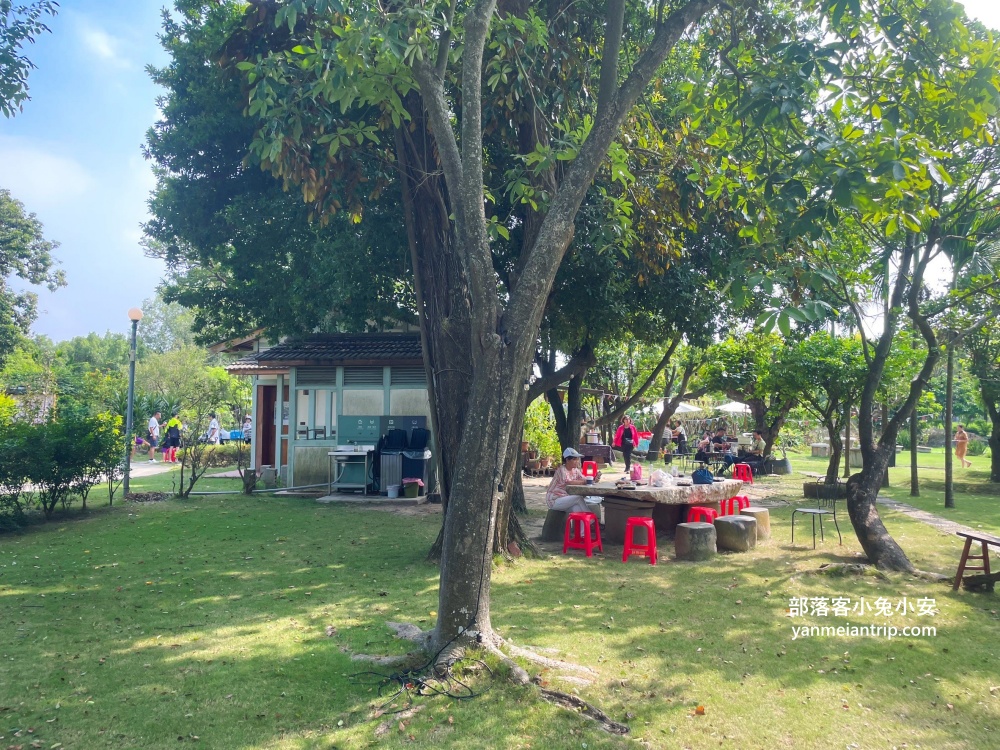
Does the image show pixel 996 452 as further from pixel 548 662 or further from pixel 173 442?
pixel 173 442

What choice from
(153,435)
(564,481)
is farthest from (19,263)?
(564,481)

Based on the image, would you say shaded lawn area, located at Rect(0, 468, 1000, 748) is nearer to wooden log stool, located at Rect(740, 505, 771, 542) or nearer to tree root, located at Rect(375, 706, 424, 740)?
tree root, located at Rect(375, 706, 424, 740)

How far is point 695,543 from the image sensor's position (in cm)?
880

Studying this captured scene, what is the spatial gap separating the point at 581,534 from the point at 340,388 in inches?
314

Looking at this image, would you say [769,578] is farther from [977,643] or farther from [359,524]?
[359,524]

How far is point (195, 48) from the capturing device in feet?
36.2

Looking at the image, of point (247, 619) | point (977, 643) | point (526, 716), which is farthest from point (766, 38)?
point (247, 619)

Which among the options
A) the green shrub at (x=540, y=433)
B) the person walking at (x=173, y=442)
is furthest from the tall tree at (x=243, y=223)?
the person walking at (x=173, y=442)

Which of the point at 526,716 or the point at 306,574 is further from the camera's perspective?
the point at 306,574

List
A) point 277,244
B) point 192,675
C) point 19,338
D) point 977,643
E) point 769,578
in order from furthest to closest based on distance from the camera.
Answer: point 19,338
point 277,244
point 769,578
point 977,643
point 192,675

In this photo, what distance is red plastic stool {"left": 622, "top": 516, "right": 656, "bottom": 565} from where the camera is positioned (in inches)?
340

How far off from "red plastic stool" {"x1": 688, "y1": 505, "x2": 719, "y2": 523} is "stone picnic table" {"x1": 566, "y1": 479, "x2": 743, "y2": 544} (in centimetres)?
19

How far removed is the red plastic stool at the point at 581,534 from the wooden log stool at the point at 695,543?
3.44 feet

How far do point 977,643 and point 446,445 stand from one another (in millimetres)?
4943
